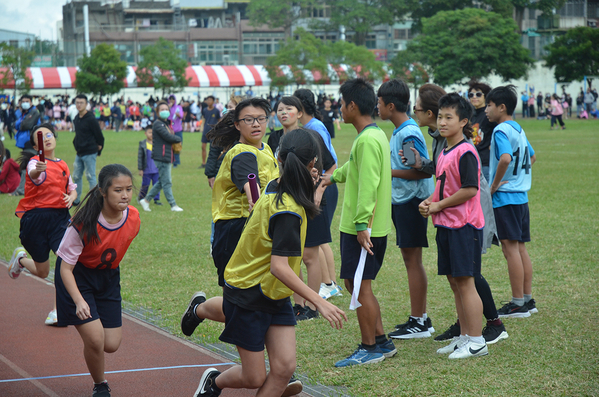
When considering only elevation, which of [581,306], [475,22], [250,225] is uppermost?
[475,22]

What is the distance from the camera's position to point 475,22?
155ft

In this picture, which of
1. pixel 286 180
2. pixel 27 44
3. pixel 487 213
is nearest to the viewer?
pixel 286 180

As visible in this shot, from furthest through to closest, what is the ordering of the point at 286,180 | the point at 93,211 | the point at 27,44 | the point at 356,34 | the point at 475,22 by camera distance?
1. the point at 356,34
2. the point at 27,44
3. the point at 475,22
4. the point at 93,211
5. the point at 286,180

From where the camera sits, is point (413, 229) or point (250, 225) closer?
point (250, 225)

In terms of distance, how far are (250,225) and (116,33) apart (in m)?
83.0

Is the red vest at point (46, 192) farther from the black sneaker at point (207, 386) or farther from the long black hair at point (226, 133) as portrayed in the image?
the black sneaker at point (207, 386)

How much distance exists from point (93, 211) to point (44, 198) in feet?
6.98

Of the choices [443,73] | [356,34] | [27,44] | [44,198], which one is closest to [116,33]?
[27,44]

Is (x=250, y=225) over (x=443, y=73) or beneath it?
beneath

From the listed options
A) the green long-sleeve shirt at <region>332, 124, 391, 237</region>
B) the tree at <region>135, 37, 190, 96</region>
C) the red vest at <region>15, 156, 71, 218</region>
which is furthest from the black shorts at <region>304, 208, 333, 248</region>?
the tree at <region>135, 37, 190, 96</region>

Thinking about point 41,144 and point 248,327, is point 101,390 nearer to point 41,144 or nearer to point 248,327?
point 248,327

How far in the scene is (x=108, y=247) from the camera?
12.9 feet

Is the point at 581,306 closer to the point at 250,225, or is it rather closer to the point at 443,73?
the point at 250,225

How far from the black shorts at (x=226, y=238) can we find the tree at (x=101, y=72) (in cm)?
4607
